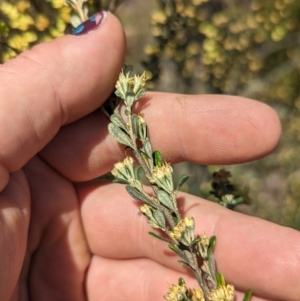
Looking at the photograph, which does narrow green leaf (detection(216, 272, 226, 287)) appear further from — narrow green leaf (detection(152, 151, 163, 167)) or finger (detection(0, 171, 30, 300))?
finger (detection(0, 171, 30, 300))

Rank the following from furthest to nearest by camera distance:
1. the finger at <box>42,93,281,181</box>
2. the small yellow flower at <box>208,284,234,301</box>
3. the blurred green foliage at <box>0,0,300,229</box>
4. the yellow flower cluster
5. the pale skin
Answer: the blurred green foliage at <box>0,0,300,229</box> < the yellow flower cluster < the finger at <box>42,93,281,181</box> < the pale skin < the small yellow flower at <box>208,284,234,301</box>

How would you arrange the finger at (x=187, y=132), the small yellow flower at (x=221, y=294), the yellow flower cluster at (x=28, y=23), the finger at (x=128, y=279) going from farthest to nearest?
the yellow flower cluster at (x=28, y=23)
the finger at (x=128, y=279)
the finger at (x=187, y=132)
the small yellow flower at (x=221, y=294)

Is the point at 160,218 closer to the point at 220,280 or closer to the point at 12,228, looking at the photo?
the point at 220,280

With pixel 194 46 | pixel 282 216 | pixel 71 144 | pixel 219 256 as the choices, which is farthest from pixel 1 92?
pixel 282 216

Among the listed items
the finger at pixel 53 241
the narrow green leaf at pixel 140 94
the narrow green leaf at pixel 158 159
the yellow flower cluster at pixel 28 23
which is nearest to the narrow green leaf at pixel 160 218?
the narrow green leaf at pixel 158 159

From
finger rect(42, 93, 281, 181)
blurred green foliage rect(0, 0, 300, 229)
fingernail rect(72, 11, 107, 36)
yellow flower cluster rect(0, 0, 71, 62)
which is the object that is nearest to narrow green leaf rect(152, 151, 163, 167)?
finger rect(42, 93, 281, 181)

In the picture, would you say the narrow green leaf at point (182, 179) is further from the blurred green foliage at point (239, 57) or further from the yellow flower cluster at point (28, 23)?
the blurred green foliage at point (239, 57)

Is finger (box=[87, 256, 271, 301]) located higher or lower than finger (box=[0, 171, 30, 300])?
lower

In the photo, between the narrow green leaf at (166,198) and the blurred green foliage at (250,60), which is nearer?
the narrow green leaf at (166,198)
